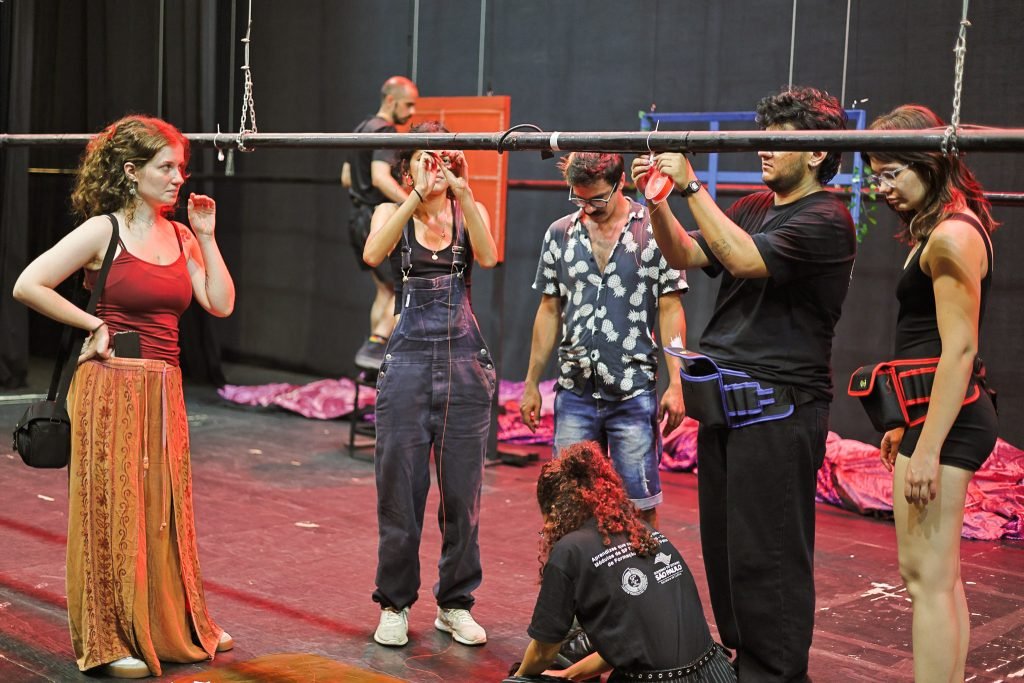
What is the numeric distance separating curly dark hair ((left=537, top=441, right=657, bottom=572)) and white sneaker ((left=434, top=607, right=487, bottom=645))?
95 centimetres

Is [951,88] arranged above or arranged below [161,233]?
above

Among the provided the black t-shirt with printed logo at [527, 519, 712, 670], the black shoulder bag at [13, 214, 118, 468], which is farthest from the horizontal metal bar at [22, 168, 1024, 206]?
the black t-shirt with printed logo at [527, 519, 712, 670]

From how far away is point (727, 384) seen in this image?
302 centimetres

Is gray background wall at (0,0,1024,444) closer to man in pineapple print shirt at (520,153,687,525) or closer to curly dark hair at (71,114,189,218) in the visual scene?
man in pineapple print shirt at (520,153,687,525)

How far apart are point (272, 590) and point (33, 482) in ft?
7.03

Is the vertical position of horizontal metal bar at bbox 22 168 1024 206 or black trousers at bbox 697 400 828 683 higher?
horizontal metal bar at bbox 22 168 1024 206

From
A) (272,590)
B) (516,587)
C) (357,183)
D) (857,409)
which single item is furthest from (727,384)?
(357,183)

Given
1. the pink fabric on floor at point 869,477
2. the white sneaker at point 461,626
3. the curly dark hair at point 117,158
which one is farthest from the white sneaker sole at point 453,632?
the pink fabric on floor at point 869,477

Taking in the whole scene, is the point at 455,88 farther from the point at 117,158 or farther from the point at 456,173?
the point at 117,158

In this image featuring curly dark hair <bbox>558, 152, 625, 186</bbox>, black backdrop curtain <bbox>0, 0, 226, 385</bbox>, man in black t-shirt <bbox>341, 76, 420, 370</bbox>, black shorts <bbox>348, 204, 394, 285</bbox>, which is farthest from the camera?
black backdrop curtain <bbox>0, 0, 226, 385</bbox>

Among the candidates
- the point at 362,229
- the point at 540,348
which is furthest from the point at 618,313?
the point at 362,229

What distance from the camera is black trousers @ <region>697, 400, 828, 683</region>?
9.86ft

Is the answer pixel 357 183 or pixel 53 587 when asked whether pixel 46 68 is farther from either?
pixel 53 587

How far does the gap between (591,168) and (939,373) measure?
1.27m
